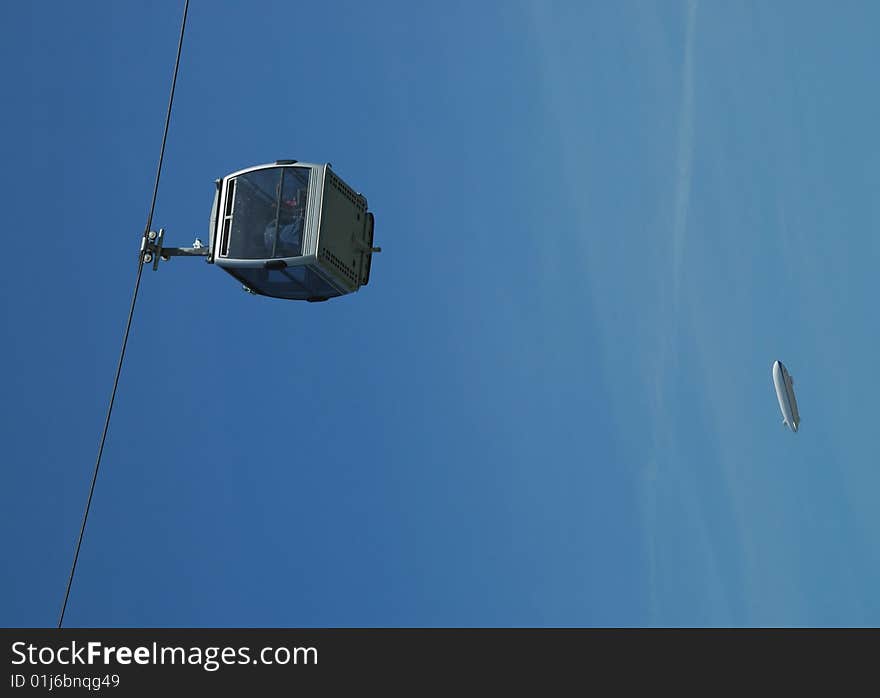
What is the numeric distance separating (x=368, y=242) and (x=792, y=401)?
45922 mm

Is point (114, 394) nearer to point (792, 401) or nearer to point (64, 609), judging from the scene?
point (64, 609)

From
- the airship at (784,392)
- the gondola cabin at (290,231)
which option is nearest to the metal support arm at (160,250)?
the gondola cabin at (290,231)

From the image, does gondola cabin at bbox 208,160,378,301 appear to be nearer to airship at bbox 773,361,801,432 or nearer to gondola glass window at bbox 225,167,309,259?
gondola glass window at bbox 225,167,309,259

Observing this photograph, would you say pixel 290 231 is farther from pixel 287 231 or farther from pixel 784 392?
pixel 784 392

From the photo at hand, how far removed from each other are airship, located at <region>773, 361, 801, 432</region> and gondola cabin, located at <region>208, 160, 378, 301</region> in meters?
43.7

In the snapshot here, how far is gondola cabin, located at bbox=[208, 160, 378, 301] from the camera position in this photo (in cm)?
2277

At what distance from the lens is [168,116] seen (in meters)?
22.1

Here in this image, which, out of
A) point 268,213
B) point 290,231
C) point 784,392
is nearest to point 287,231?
point 290,231

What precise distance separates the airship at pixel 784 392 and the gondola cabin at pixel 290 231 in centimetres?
4369

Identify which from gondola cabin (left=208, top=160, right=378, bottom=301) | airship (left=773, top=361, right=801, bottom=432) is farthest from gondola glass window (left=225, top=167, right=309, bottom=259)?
airship (left=773, top=361, right=801, bottom=432)

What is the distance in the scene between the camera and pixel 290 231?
75.3 feet

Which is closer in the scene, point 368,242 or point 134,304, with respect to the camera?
point 134,304

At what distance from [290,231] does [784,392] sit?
47200mm
